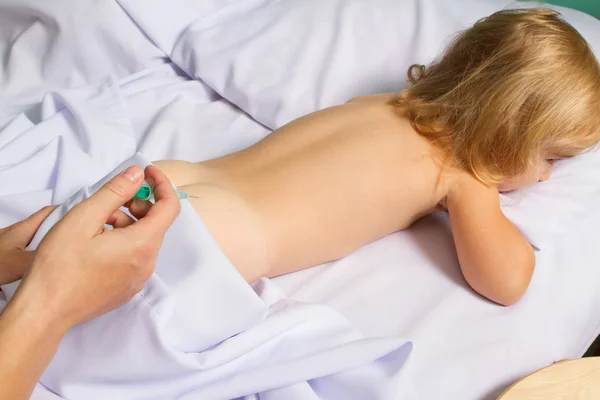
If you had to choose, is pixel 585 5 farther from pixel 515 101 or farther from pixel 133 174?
pixel 133 174

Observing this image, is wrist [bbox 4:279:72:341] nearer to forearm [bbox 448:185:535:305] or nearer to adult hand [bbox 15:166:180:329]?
adult hand [bbox 15:166:180:329]

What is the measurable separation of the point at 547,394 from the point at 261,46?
88 centimetres

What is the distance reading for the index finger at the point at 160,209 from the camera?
624 mm

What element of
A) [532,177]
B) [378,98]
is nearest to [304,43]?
[378,98]

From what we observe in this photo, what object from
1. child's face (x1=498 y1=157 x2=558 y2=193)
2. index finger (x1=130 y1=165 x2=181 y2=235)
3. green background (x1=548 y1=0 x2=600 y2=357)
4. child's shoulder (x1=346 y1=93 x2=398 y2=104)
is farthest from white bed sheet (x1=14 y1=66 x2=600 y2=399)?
green background (x1=548 y1=0 x2=600 y2=357)

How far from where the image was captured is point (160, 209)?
2.10ft

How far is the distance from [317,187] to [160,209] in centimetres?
38

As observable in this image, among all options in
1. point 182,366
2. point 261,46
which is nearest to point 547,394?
point 182,366

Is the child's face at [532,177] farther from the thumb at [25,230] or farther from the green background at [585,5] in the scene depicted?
the thumb at [25,230]

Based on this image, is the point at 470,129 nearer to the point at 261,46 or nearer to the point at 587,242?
the point at 587,242

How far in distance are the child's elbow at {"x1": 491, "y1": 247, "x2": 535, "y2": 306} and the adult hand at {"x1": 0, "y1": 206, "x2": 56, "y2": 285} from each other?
27.5 inches

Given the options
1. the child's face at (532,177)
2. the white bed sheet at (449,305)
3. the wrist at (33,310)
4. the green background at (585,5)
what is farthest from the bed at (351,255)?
the green background at (585,5)

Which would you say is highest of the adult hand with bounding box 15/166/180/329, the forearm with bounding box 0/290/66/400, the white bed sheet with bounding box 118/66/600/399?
the adult hand with bounding box 15/166/180/329

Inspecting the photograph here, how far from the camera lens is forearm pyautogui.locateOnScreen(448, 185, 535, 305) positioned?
976 millimetres
